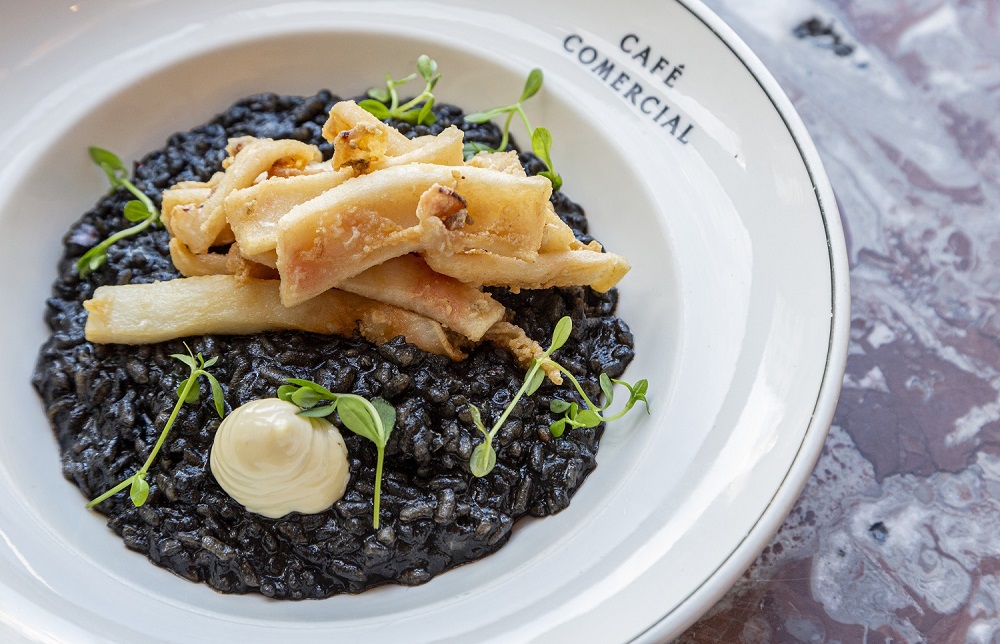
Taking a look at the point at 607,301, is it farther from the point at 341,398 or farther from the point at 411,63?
the point at 411,63

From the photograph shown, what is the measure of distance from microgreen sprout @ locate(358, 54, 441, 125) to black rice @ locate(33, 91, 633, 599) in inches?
40.7

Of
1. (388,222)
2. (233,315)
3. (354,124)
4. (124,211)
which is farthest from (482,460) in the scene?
(124,211)

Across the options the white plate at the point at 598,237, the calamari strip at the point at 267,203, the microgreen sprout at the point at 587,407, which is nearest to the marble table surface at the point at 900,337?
the white plate at the point at 598,237

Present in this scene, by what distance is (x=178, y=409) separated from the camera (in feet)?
9.85

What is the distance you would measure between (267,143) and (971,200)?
3631 mm

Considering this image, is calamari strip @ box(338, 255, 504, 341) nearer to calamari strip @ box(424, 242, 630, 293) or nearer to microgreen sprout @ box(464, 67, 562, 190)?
calamari strip @ box(424, 242, 630, 293)

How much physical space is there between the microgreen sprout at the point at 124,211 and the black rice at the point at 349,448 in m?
0.33

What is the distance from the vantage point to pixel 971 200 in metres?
4.30

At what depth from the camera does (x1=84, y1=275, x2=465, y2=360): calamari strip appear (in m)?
Result: 3.14

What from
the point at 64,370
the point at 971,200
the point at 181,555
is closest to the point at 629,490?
the point at 181,555

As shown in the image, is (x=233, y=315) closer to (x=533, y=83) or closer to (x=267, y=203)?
(x=267, y=203)

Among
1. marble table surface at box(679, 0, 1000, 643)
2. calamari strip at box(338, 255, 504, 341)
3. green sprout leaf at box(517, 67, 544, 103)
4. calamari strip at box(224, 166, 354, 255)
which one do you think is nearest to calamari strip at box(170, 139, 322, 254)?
calamari strip at box(224, 166, 354, 255)

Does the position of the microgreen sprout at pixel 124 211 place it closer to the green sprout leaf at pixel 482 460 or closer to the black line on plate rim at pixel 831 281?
the green sprout leaf at pixel 482 460

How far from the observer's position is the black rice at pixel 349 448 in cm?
297
